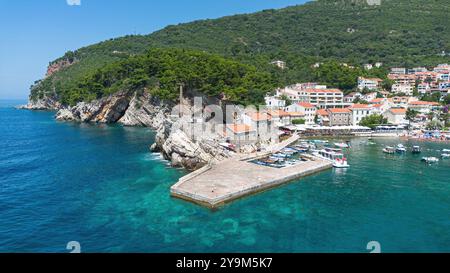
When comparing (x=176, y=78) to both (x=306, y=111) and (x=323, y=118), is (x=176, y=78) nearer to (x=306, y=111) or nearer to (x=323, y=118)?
(x=306, y=111)

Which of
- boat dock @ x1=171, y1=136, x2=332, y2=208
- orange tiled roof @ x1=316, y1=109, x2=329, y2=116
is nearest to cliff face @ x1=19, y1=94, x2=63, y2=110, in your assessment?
orange tiled roof @ x1=316, y1=109, x2=329, y2=116

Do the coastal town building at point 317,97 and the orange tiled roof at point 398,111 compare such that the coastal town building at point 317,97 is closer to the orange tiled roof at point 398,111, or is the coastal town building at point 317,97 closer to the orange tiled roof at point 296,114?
the orange tiled roof at point 296,114

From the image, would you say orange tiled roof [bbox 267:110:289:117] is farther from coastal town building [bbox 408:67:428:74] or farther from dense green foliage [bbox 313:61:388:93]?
coastal town building [bbox 408:67:428:74]

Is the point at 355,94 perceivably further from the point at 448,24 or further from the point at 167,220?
the point at 448,24

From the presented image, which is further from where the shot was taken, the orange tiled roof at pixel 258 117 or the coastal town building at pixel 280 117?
the coastal town building at pixel 280 117

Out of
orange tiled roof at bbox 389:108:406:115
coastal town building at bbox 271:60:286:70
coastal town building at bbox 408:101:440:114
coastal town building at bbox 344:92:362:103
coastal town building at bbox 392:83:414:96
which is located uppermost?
coastal town building at bbox 271:60:286:70

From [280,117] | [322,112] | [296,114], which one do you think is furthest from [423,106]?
[280,117]

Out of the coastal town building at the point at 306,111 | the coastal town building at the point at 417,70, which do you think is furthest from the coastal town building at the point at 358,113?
the coastal town building at the point at 417,70
